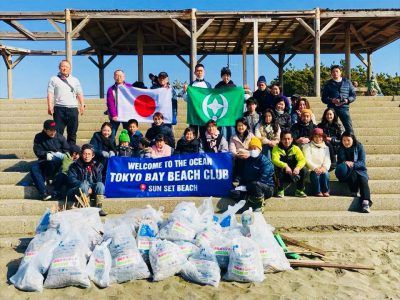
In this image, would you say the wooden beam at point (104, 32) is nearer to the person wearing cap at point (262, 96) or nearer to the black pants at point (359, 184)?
the person wearing cap at point (262, 96)

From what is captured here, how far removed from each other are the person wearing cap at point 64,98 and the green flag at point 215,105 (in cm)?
210

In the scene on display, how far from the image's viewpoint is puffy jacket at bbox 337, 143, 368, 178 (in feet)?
19.1

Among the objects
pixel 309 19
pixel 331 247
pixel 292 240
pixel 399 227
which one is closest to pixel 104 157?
pixel 292 240

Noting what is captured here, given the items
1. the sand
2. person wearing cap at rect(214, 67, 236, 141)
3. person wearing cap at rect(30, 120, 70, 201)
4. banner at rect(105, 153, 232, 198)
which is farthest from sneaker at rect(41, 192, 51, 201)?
person wearing cap at rect(214, 67, 236, 141)

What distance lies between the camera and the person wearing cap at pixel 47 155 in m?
5.85

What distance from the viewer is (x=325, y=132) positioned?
6633 millimetres

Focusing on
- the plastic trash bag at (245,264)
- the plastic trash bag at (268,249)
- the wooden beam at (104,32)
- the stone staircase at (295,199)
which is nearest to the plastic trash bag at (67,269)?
the plastic trash bag at (245,264)

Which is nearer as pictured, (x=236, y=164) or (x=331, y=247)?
(x=331, y=247)

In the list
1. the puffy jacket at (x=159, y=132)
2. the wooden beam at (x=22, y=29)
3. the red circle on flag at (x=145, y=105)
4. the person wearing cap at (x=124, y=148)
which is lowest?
the person wearing cap at (x=124, y=148)

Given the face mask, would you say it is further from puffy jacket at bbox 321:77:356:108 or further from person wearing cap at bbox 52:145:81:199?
person wearing cap at bbox 52:145:81:199

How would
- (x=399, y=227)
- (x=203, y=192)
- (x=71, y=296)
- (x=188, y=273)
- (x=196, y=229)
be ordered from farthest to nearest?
(x=203, y=192) → (x=399, y=227) → (x=196, y=229) → (x=188, y=273) → (x=71, y=296)

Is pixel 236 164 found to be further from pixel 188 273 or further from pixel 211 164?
pixel 188 273

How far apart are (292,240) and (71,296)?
8.68 ft

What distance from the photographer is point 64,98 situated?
21.7ft
